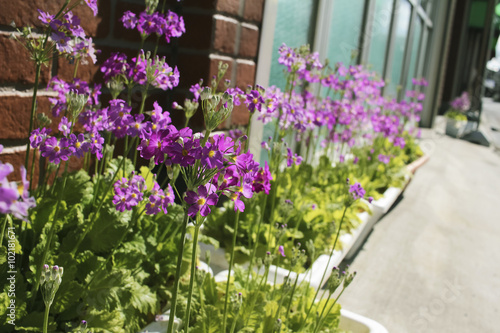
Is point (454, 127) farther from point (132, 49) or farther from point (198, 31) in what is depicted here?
point (132, 49)

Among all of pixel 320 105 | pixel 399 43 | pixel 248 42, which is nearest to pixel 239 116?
pixel 248 42

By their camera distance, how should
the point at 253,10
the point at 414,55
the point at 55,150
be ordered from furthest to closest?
the point at 414,55, the point at 253,10, the point at 55,150

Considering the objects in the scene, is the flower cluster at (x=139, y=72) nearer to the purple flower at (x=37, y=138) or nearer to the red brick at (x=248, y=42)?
the purple flower at (x=37, y=138)

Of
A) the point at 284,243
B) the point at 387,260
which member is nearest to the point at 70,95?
the point at 284,243

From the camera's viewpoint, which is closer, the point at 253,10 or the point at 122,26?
the point at 122,26

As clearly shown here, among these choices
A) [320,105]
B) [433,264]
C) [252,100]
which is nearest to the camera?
[252,100]

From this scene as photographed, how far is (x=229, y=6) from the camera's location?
6.59 ft

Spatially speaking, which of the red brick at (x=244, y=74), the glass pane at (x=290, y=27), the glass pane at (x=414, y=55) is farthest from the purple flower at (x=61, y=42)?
the glass pane at (x=414, y=55)

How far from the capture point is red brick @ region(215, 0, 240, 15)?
6.39ft

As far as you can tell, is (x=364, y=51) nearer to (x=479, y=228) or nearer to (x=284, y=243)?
(x=479, y=228)

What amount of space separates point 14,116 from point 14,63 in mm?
144

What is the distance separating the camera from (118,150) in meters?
1.91

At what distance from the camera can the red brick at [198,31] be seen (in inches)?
77.1

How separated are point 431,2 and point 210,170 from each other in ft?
28.9
